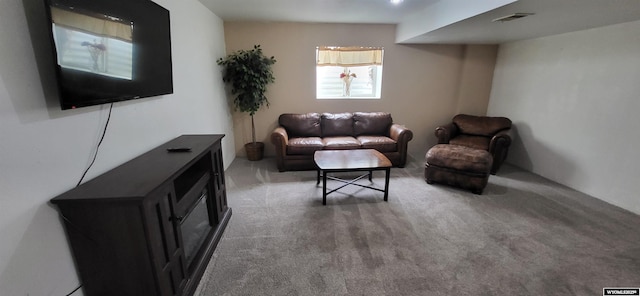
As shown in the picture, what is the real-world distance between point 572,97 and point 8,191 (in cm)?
512

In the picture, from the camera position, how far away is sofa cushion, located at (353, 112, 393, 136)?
453 cm

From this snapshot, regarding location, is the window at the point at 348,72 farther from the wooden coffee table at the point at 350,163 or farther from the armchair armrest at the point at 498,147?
the armchair armrest at the point at 498,147

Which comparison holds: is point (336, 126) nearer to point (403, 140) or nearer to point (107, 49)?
point (403, 140)

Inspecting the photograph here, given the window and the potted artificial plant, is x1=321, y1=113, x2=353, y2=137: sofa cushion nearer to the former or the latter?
the window

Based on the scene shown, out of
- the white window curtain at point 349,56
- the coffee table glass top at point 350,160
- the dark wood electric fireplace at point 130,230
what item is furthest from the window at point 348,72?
the dark wood electric fireplace at point 130,230

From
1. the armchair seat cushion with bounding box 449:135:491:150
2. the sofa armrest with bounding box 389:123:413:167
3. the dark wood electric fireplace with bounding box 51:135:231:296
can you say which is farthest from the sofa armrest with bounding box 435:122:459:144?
the dark wood electric fireplace with bounding box 51:135:231:296

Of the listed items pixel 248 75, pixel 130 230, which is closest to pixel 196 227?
pixel 130 230

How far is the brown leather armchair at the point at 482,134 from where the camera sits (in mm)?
3812

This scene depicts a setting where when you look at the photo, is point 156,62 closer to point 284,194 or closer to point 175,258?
point 175,258

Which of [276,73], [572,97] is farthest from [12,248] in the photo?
[572,97]

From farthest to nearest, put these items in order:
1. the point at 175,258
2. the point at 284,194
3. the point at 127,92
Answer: the point at 284,194, the point at 127,92, the point at 175,258

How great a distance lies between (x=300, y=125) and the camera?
14.5 feet

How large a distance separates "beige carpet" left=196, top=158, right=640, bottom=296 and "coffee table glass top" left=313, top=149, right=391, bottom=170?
1.34ft

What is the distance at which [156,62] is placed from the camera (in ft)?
6.63
